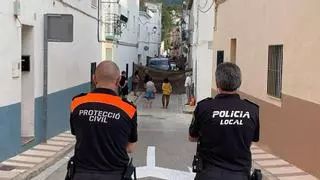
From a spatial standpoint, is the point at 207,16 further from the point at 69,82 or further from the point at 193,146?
the point at 193,146

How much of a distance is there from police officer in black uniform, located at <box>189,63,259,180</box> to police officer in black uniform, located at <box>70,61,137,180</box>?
1.83 ft

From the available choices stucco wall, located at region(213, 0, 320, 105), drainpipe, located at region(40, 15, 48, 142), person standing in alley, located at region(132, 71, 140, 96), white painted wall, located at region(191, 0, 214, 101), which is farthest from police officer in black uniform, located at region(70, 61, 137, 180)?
person standing in alley, located at region(132, 71, 140, 96)

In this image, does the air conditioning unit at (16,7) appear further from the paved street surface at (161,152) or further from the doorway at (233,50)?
the doorway at (233,50)

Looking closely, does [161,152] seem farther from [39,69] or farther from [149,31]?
[149,31]

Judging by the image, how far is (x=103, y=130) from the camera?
4.40 meters

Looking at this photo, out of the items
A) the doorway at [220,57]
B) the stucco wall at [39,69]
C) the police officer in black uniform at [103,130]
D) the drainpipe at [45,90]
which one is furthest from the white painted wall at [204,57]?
the police officer in black uniform at [103,130]

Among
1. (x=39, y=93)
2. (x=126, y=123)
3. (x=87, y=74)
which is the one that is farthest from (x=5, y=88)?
(x=87, y=74)

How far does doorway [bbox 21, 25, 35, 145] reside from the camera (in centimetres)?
1268

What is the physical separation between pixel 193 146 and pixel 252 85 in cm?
228

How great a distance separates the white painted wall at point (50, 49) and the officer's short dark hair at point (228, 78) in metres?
6.43

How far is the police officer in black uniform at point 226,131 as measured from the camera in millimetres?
4520

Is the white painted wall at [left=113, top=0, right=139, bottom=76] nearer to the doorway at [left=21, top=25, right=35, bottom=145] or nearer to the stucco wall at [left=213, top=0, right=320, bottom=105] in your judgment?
the stucco wall at [left=213, top=0, right=320, bottom=105]

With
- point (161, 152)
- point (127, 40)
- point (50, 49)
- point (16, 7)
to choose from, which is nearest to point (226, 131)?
point (16, 7)

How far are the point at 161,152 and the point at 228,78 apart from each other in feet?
28.8
